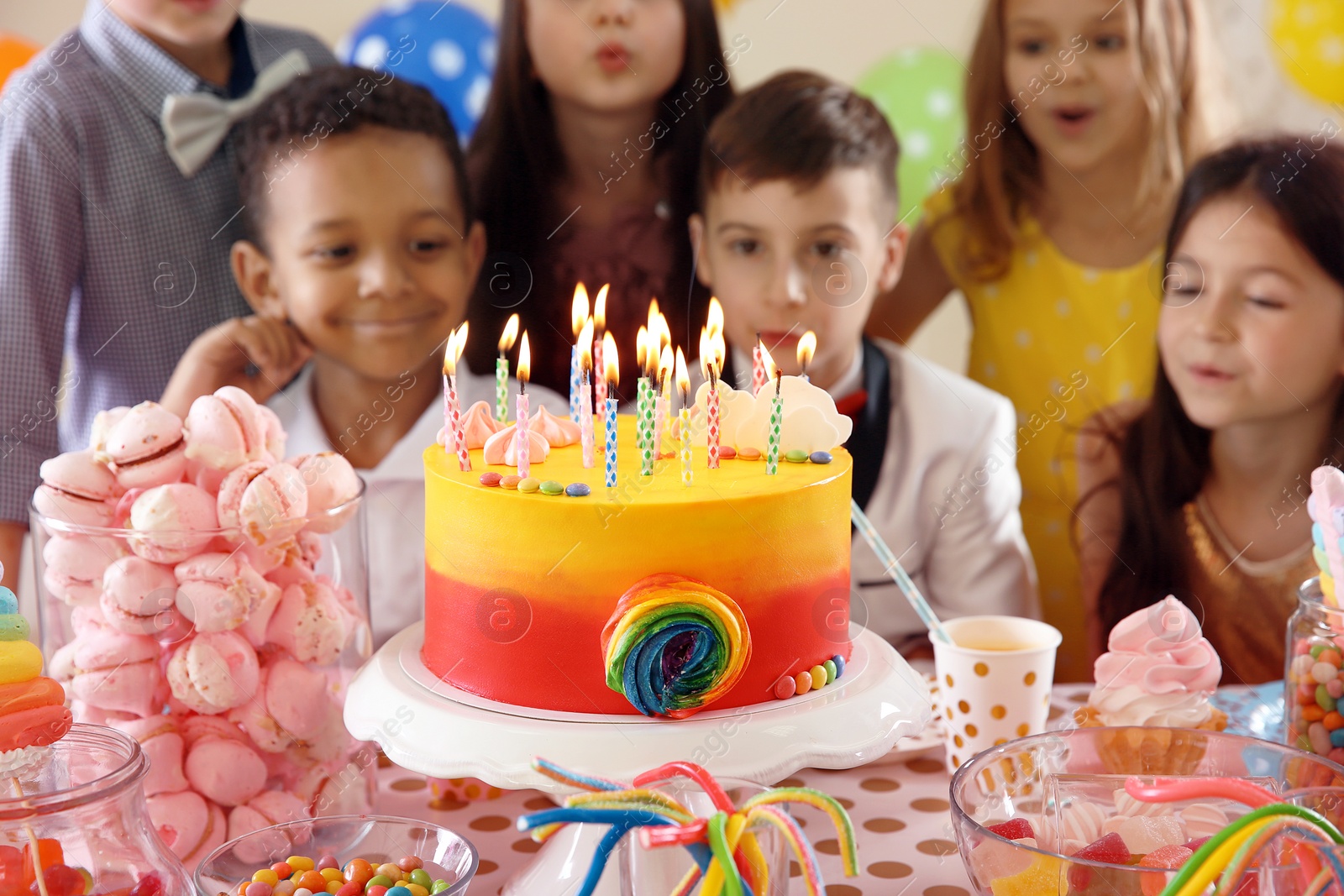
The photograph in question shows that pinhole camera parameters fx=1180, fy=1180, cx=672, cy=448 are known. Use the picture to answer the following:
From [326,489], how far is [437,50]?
92 cm

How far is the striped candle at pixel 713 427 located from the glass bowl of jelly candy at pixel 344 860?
15.6 inches

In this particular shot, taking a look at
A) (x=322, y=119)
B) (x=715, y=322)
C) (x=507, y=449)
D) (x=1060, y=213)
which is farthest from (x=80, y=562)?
(x=1060, y=213)

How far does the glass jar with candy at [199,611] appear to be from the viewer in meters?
1.09

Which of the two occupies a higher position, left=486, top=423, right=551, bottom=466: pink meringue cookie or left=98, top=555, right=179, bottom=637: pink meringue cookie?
left=486, top=423, right=551, bottom=466: pink meringue cookie

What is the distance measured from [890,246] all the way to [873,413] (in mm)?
268

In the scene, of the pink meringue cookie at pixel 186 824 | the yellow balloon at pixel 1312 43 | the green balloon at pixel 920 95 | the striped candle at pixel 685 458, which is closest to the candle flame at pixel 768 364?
the striped candle at pixel 685 458

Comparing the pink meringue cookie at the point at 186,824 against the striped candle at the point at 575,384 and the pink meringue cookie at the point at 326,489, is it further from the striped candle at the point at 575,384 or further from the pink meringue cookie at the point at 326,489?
the striped candle at the point at 575,384

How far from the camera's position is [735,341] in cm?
189

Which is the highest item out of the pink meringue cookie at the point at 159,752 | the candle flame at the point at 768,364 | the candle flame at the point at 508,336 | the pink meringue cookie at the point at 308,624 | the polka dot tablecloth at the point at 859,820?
the candle flame at the point at 508,336

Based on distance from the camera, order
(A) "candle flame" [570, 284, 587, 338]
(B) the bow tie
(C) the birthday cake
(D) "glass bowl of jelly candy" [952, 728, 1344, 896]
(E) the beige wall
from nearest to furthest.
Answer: (D) "glass bowl of jelly candy" [952, 728, 1344, 896], (C) the birthday cake, (A) "candle flame" [570, 284, 587, 338], (B) the bow tie, (E) the beige wall

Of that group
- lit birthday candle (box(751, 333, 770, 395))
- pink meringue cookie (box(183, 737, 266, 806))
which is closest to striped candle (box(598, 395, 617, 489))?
lit birthday candle (box(751, 333, 770, 395))

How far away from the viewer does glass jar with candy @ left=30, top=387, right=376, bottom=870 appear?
1.09 metres

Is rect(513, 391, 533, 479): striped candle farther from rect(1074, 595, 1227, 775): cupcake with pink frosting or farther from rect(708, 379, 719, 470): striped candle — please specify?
rect(1074, 595, 1227, 775): cupcake with pink frosting

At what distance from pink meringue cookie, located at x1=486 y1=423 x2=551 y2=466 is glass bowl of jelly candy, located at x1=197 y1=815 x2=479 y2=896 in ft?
1.08
